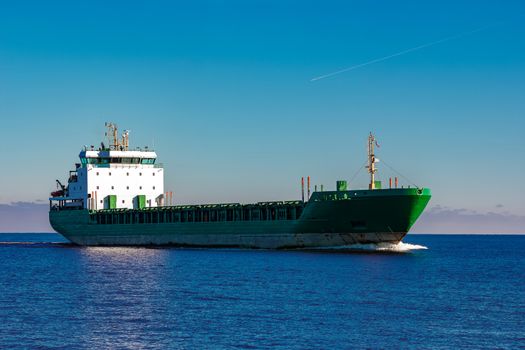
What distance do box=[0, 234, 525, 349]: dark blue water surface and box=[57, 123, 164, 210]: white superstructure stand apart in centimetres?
3236

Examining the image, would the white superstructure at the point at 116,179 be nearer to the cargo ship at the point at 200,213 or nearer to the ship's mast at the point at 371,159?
the cargo ship at the point at 200,213

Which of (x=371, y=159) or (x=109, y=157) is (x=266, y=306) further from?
(x=109, y=157)

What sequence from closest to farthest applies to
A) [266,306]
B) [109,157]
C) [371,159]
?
[266,306]
[371,159]
[109,157]

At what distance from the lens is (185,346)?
27.6 meters

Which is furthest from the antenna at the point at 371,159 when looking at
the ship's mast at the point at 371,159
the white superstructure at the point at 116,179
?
the white superstructure at the point at 116,179

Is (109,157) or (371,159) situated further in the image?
(109,157)

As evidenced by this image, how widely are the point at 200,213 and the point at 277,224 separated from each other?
1236 cm

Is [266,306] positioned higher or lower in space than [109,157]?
lower

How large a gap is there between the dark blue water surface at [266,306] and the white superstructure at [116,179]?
3236 centimetres

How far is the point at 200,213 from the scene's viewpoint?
8188 cm

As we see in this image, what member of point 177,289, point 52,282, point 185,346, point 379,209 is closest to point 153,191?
point 379,209

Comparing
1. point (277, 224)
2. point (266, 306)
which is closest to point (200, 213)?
point (277, 224)

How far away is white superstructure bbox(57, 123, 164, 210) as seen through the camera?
9225cm

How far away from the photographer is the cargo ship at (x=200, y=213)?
214 feet
